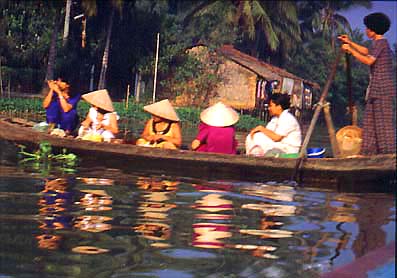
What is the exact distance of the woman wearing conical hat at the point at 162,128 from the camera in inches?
280

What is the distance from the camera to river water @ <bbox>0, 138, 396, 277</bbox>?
337cm

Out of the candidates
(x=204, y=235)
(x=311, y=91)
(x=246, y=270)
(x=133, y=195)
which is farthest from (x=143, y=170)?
(x=311, y=91)

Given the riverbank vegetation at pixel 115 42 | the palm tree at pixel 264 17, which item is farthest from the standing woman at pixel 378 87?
the palm tree at pixel 264 17

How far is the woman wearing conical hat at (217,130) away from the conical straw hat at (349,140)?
3.46 feet

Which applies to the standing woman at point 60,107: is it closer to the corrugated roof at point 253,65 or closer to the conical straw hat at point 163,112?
the conical straw hat at point 163,112

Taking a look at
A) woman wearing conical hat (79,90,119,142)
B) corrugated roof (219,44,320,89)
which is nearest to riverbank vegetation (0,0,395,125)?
corrugated roof (219,44,320,89)

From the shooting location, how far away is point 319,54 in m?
37.5

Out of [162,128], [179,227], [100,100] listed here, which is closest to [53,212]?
[179,227]

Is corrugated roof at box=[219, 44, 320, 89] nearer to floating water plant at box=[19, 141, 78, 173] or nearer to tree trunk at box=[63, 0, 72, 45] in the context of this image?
tree trunk at box=[63, 0, 72, 45]

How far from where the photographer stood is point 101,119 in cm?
783

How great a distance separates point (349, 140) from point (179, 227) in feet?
10.7

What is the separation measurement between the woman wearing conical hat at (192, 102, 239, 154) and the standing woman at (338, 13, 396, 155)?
1.25 m

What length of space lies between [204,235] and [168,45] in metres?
20.9

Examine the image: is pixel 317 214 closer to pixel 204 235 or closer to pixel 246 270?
pixel 204 235
